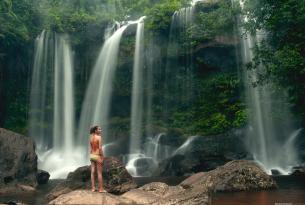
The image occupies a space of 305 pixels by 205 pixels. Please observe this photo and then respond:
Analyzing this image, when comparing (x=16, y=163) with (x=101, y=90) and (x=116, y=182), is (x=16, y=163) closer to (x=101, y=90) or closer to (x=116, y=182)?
(x=116, y=182)

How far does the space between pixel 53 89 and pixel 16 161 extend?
1435 cm

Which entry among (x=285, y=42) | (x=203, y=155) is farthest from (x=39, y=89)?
(x=285, y=42)

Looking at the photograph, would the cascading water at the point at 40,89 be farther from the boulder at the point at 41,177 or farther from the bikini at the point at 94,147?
the bikini at the point at 94,147

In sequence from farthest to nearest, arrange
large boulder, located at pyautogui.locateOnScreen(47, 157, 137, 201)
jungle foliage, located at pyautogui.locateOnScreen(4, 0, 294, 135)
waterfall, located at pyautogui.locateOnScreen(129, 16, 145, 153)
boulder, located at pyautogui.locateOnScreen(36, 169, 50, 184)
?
waterfall, located at pyautogui.locateOnScreen(129, 16, 145, 153)
jungle foliage, located at pyautogui.locateOnScreen(4, 0, 294, 135)
boulder, located at pyautogui.locateOnScreen(36, 169, 50, 184)
large boulder, located at pyautogui.locateOnScreen(47, 157, 137, 201)

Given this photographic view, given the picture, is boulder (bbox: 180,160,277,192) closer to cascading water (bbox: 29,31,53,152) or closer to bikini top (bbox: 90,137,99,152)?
bikini top (bbox: 90,137,99,152)

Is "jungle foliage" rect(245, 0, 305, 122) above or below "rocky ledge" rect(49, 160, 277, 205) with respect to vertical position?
above

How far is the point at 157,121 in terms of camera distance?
3123 cm

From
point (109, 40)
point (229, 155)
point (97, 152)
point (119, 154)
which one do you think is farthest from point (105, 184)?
point (109, 40)

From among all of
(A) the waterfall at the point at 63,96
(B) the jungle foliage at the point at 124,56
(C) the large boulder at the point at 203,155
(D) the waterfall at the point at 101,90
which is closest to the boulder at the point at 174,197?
(C) the large boulder at the point at 203,155

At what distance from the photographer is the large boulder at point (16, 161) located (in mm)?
19281

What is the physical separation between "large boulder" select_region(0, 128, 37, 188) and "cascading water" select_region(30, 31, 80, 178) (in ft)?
36.6

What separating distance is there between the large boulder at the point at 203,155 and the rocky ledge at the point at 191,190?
8584 mm

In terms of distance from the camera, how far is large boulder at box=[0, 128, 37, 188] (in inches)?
759

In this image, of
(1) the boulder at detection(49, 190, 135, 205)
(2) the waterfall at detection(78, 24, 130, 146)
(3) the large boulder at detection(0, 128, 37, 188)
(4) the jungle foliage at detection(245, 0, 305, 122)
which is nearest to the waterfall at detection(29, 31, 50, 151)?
(2) the waterfall at detection(78, 24, 130, 146)
